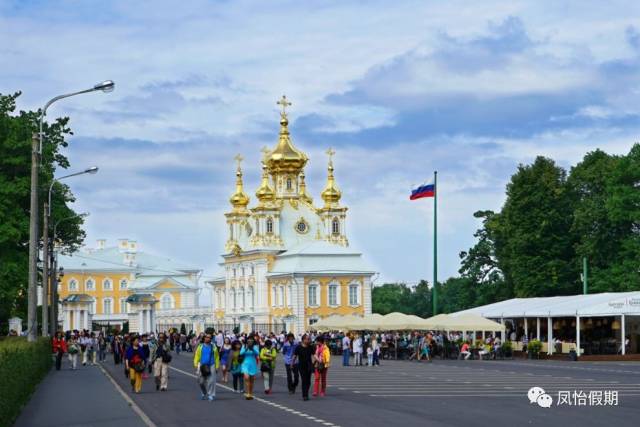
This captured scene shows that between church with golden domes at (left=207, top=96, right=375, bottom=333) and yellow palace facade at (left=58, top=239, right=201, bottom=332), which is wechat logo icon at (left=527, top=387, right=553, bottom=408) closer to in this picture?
church with golden domes at (left=207, top=96, right=375, bottom=333)

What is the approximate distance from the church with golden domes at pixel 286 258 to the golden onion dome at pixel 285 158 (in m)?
0.11

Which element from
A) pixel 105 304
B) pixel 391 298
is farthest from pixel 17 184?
pixel 105 304

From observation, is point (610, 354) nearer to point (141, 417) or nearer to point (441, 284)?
point (141, 417)

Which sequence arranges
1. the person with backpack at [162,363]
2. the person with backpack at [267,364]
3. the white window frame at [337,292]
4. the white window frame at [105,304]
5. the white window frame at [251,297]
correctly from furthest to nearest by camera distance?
the white window frame at [105,304]
the white window frame at [251,297]
the white window frame at [337,292]
the person with backpack at [162,363]
the person with backpack at [267,364]

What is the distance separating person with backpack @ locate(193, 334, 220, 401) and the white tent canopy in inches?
1265

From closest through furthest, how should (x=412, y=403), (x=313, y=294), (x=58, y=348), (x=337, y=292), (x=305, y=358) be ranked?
(x=412, y=403) < (x=305, y=358) < (x=58, y=348) < (x=313, y=294) < (x=337, y=292)

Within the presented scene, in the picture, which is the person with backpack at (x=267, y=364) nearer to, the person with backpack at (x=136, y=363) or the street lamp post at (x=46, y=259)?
the person with backpack at (x=136, y=363)

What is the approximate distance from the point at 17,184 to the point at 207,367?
1315 inches

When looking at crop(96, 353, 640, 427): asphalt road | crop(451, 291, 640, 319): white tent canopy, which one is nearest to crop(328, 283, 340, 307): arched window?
crop(451, 291, 640, 319): white tent canopy

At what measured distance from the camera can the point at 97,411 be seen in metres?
27.8

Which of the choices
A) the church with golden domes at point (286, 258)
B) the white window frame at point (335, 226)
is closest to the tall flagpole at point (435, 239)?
the church with golden domes at point (286, 258)

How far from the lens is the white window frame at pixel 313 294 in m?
130

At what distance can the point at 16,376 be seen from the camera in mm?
26375

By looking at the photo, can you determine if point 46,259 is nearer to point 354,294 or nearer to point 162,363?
point 162,363
